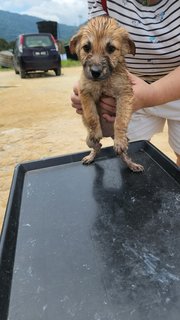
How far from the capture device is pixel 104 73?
170 centimetres

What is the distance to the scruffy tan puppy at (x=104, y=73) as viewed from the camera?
1727mm

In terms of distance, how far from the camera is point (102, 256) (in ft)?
3.82

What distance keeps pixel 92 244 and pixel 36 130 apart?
4277 millimetres

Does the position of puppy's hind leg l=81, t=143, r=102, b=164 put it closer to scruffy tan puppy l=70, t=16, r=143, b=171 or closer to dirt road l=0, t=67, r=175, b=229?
scruffy tan puppy l=70, t=16, r=143, b=171

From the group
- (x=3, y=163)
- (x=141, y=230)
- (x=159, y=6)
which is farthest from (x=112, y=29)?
(x=3, y=163)

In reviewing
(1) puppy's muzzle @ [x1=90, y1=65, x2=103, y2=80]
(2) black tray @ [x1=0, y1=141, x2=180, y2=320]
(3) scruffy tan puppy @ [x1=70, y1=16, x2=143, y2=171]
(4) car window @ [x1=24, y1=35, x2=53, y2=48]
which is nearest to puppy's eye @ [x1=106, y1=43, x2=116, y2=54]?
(3) scruffy tan puppy @ [x1=70, y1=16, x2=143, y2=171]

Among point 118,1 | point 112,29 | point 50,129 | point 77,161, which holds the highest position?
point 118,1

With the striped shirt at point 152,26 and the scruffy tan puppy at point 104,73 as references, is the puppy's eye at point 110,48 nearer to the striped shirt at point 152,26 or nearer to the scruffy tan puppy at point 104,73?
the scruffy tan puppy at point 104,73

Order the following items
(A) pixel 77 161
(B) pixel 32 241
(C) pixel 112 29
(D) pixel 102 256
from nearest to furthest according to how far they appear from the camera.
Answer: (D) pixel 102 256 → (B) pixel 32 241 → (C) pixel 112 29 → (A) pixel 77 161

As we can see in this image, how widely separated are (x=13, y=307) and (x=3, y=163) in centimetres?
318

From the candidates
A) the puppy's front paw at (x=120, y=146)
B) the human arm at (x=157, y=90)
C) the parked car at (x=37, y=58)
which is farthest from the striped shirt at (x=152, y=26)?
the parked car at (x=37, y=58)

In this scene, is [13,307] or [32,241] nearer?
[13,307]

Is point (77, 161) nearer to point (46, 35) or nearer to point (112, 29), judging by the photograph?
point (112, 29)

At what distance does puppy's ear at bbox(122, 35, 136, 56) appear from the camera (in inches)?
69.3
